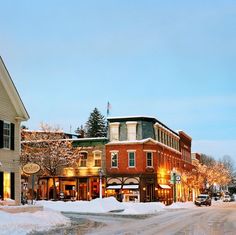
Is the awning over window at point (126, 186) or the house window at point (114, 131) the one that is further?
the house window at point (114, 131)

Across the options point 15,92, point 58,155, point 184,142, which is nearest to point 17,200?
point 15,92

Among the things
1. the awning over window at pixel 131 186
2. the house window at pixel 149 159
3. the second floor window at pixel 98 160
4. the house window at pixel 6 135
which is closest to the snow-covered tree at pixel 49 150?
the second floor window at pixel 98 160

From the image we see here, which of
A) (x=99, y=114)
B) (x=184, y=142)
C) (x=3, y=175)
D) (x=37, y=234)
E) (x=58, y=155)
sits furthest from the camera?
(x=99, y=114)

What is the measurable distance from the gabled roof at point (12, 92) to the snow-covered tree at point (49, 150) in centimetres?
2444

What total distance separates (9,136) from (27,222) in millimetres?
11638

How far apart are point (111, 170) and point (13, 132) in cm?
3551

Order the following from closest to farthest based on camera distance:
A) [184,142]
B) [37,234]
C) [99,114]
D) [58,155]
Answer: [37,234] < [58,155] < [184,142] < [99,114]

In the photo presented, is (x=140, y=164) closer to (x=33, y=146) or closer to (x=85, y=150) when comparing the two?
(x=85, y=150)

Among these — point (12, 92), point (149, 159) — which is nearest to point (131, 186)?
point (149, 159)

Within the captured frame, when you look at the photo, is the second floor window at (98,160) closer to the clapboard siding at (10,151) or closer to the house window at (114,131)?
the house window at (114,131)

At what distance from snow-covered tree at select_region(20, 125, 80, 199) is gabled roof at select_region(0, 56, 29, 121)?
24440mm

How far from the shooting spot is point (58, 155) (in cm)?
6456

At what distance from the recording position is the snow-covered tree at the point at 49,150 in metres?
64.6

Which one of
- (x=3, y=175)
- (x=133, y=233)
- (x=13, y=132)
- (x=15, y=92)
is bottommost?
(x=133, y=233)
